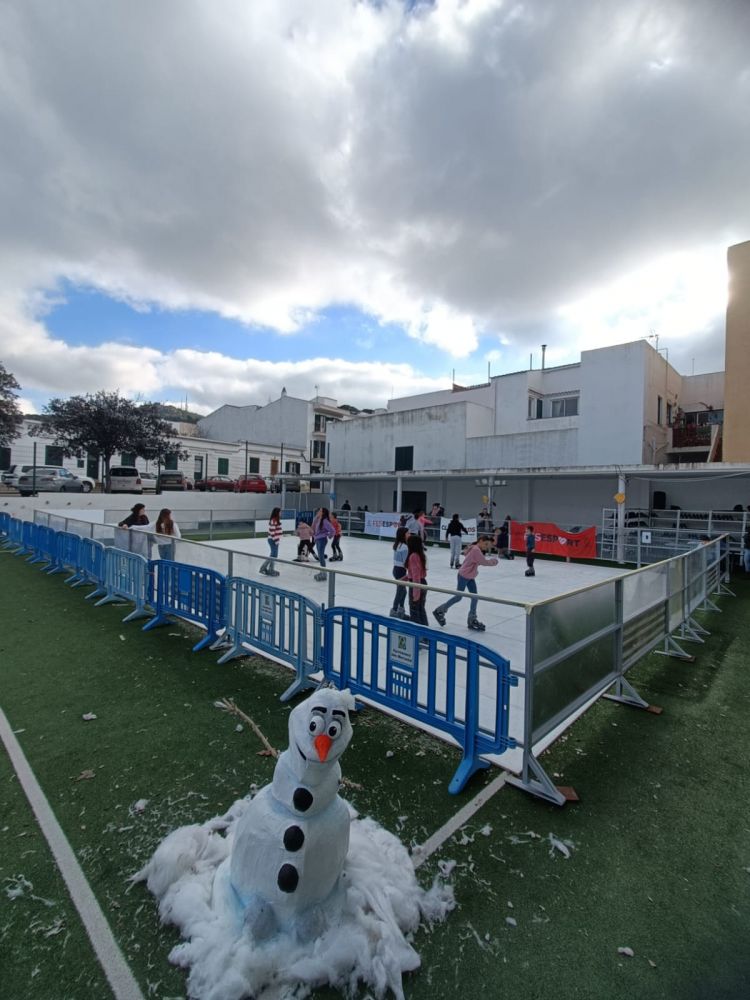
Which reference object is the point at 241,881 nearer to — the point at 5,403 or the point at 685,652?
the point at 685,652

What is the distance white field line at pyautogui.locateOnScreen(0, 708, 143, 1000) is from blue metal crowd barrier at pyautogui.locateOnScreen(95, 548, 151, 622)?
424 centimetres

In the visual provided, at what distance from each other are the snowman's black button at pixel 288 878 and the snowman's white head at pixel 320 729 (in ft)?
1.47

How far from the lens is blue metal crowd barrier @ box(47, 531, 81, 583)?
10.5 meters

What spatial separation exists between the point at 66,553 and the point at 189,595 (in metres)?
6.14

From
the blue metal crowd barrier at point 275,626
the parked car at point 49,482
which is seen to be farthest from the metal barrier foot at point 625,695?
the parked car at point 49,482

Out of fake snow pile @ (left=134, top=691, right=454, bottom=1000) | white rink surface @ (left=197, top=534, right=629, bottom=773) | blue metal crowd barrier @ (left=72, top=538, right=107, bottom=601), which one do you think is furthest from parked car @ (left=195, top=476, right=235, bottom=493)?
fake snow pile @ (left=134, top=691, right=454, bottom=1000)

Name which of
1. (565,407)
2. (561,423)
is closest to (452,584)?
(561,423)

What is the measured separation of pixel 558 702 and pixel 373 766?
166 cm

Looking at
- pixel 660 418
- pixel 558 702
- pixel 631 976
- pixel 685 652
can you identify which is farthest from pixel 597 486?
pixel 631 976

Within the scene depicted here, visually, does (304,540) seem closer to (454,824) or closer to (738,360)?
(454,824)

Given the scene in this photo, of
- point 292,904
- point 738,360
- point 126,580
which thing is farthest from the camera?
point 738,360

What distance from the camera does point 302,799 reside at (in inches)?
89.1

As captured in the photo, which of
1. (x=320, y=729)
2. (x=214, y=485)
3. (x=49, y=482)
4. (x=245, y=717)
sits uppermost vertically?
(x=49, y=482)

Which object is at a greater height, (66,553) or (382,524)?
(66,553)
